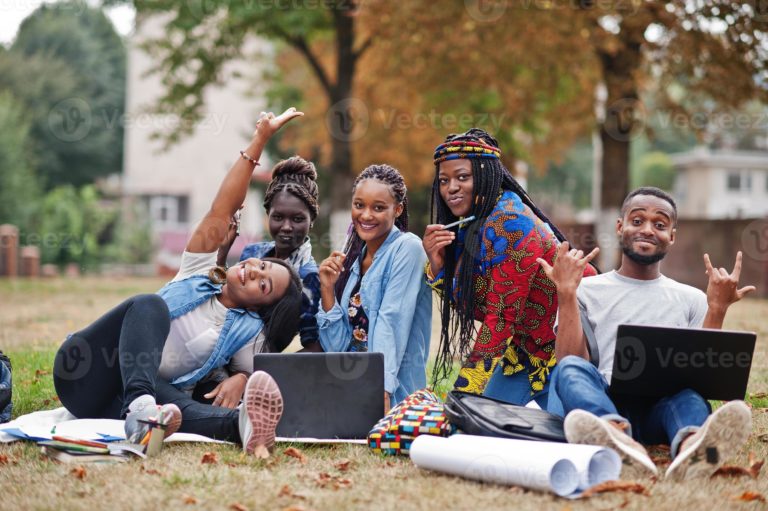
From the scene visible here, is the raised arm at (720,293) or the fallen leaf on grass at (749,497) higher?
the raised arm at (720,293)

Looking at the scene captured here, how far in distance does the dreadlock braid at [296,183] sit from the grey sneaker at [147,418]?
1869 mm

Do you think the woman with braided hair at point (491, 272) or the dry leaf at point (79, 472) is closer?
the dry leaf at point (79, 472)

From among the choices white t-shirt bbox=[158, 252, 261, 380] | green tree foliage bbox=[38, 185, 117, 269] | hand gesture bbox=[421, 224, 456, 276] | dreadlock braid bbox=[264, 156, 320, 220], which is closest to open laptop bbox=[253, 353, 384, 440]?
white t-shirt bbox=[158, 252, 261, 380]

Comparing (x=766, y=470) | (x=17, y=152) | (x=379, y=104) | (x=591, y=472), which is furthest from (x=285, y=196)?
(x=17, y=152)

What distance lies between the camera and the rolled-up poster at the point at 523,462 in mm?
3473

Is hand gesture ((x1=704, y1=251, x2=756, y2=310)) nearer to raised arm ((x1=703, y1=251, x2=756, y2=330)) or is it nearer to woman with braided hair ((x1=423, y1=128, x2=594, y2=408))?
raised arm ((x1=703, y1=251, x2=756, y2=330))

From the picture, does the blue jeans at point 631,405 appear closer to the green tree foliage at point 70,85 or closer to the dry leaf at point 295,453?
the dry leaf at point 295,453

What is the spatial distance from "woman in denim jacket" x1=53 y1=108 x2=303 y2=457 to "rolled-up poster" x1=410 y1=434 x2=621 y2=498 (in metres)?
0.88

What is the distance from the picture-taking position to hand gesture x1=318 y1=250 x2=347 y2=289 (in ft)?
16.0

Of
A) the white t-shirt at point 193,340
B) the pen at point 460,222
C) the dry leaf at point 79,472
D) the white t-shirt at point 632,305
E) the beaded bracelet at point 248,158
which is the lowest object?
the dry leaf at point 79,472

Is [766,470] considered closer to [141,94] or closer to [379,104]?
[379,104]

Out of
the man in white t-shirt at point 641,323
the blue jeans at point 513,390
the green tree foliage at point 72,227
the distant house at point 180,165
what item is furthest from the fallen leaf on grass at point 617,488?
the distant house at point 180,165

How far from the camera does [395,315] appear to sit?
487 centimetres

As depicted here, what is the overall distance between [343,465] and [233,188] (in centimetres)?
182
